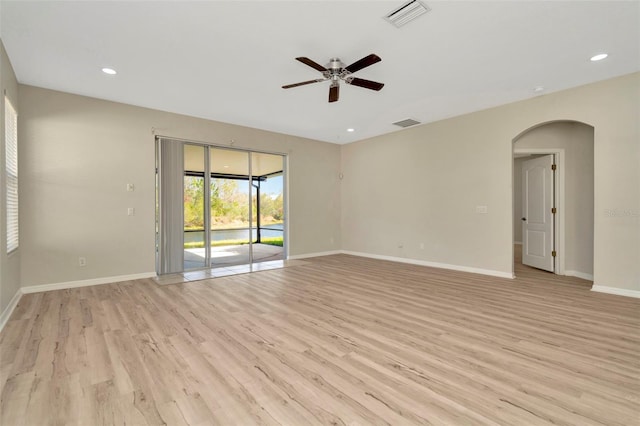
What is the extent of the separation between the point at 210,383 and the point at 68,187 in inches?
171

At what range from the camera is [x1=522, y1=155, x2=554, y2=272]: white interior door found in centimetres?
551

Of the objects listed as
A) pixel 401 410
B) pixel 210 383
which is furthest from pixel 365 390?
pixel 210 383

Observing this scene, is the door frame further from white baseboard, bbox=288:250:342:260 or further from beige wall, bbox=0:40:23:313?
beige wall, bbox=0:40:23:313

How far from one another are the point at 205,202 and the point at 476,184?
5307mm

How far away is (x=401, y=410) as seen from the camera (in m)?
1.71

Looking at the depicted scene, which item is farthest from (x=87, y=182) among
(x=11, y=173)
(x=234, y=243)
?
(x=234, y=243)

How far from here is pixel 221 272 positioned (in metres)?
5.60

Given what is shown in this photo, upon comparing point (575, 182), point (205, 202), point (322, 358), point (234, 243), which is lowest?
point (322, 358)

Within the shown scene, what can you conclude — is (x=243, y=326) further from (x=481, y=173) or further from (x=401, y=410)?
(x=481, y=173)

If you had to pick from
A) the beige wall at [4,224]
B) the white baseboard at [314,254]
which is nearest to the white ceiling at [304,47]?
the beige wall at [4,224]

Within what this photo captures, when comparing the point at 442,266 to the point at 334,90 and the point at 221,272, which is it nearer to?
the point at 334,90

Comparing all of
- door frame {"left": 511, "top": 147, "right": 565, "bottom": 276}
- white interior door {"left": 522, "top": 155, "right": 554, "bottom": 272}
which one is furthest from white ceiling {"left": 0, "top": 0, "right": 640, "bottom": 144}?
white interior door {"left": 522, "top": 155, "right": 554, "bottom": 272}

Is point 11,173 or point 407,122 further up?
point 407,122

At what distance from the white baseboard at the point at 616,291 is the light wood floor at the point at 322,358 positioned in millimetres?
198
